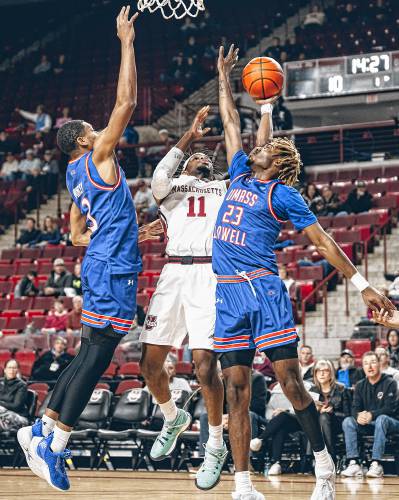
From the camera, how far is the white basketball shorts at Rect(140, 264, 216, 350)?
7.15 m

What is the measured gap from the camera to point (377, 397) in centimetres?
1107

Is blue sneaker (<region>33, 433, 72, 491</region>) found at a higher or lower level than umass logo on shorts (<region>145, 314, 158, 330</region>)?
lower

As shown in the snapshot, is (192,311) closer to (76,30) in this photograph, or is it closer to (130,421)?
(130,421)

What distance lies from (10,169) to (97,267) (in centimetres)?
1737

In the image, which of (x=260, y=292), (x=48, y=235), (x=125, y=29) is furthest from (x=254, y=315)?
(x=48, y=235)

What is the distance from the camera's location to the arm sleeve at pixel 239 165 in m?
6.86

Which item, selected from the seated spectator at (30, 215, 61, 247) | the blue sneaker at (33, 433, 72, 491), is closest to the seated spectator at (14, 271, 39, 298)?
the seated spectator at (30, 215, 61, 247)

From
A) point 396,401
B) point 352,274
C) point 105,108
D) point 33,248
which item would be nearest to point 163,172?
point 352,274

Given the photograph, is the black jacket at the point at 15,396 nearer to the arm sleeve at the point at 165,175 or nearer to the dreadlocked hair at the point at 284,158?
the arm sleeve at the point at 165,175

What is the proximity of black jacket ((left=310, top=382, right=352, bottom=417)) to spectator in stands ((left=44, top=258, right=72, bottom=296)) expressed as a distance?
7356 mm

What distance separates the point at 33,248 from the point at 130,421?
28.6 ft

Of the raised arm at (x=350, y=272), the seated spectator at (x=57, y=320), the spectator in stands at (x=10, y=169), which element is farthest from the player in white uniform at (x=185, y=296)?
the spectator in stands at (x=10, y=169)

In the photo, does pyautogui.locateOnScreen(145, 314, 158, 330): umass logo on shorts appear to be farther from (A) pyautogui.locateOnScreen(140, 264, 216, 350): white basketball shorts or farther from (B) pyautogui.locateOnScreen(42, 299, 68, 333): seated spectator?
(B) pyautogui.locateOnScreen(42, 299, 68, 333): seated spectator

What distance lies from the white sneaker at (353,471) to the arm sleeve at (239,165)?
15.9 feet
